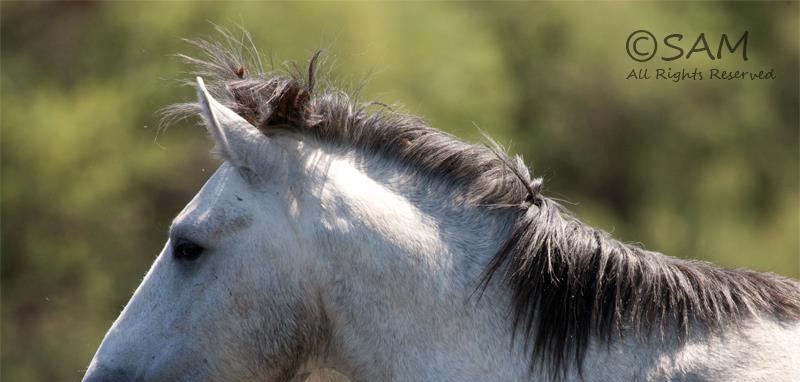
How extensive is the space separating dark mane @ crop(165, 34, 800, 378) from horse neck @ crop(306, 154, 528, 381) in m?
0.09

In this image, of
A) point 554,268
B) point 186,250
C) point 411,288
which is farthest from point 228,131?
point 554,268

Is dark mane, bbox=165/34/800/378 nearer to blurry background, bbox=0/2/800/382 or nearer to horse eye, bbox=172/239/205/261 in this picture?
horse eye, bbox=172/239/205/261

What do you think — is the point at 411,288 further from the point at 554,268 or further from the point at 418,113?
the point at 418,113

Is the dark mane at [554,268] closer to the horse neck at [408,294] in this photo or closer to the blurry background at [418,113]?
the horse neck at [408,294]

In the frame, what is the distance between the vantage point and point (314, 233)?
351 centimetres

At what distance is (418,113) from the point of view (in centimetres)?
1588

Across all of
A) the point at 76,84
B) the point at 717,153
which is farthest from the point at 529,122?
the point at 76,84

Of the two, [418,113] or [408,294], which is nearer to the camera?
[408,294]

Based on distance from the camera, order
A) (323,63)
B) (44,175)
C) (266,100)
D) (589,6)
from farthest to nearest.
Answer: (589,6) → (44,175) → (323,63) → (266,100)

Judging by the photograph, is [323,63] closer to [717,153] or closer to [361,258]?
[361,258]

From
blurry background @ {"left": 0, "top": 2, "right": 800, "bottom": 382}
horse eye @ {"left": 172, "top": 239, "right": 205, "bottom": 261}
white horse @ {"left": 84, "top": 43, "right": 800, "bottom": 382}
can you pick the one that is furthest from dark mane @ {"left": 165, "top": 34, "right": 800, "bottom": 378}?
blurry background @ {"left": 0, "top": 2, "right": 800, "bottom": 382}

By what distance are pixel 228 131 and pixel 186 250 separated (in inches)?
18.5

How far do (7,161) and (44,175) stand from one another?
0.78 meters

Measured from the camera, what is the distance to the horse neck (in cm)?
342
